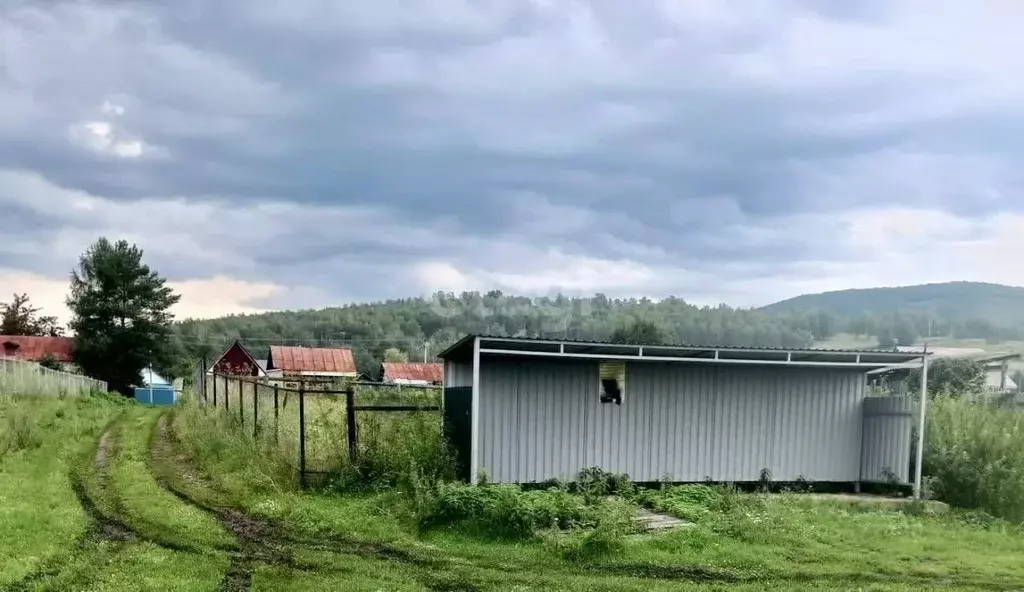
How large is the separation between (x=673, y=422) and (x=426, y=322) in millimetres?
89330

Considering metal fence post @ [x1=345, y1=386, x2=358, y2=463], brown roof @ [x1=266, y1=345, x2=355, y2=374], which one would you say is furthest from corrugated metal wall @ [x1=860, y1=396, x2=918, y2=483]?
brown roof @ [x1=266, y1=345, x2=355, y2=374]

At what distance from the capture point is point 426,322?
103 metres

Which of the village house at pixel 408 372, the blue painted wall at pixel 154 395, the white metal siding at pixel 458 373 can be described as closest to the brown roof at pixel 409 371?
the village house at pixel 408 372

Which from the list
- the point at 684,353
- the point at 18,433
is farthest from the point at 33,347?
the point at 684,353

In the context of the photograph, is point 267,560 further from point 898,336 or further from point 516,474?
point 898,336

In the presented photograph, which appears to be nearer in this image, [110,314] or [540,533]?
[540,533]

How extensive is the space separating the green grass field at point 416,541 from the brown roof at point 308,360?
38.2 metres

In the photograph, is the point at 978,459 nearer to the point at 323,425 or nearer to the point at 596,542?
the point at 596,542

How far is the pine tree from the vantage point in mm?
50062

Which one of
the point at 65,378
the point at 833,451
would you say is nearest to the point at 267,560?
the point at 833,451

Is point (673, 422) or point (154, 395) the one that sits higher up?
point (673, 422)

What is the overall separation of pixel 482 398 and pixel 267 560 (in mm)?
5386

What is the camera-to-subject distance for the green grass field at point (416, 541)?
8.16 m

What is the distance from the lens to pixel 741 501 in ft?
41.5
